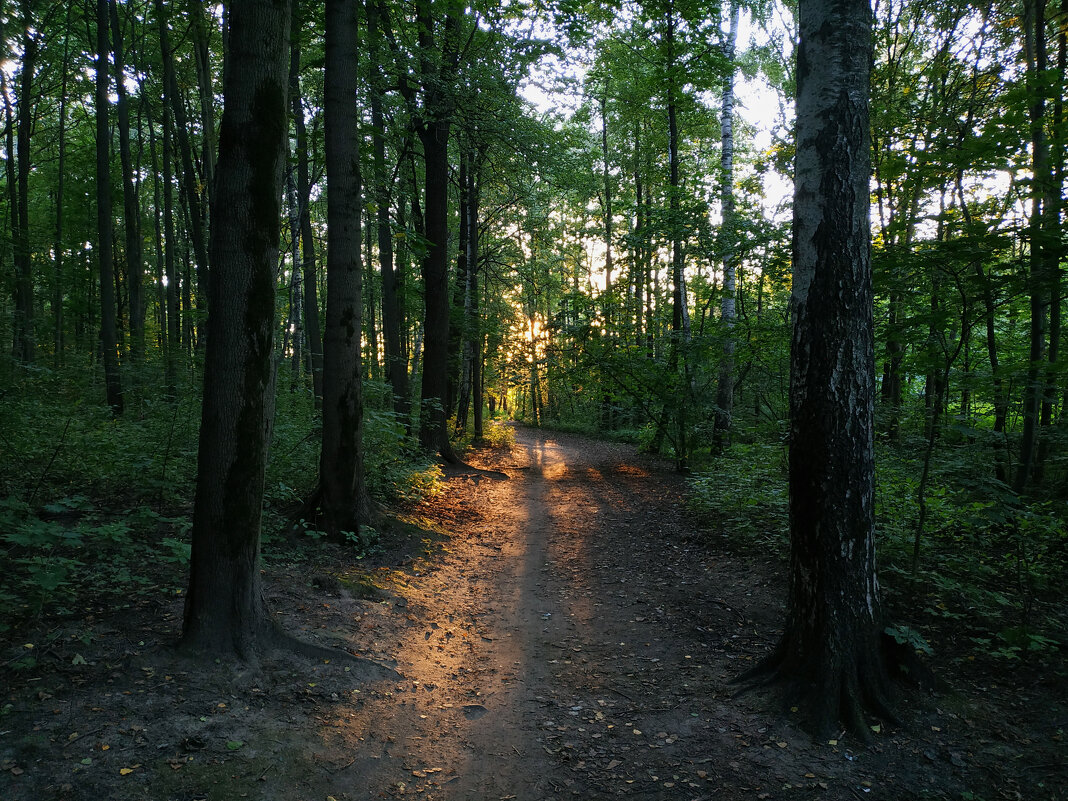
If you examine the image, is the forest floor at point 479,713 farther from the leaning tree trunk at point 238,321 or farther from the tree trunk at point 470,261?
the tree trunk at point 470,261

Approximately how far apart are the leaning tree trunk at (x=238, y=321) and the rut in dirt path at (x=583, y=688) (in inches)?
50.4

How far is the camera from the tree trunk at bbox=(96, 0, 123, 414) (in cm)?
1277

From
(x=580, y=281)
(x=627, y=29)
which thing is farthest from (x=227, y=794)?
(x=580, y=281)

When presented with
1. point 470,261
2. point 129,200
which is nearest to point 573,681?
point 470,261

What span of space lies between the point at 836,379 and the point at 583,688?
3147 mm

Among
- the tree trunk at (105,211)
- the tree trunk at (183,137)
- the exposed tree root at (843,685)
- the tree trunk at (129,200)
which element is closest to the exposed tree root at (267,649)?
the exposed tree root at (843,685)

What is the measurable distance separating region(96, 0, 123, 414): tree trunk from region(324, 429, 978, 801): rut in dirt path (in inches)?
407

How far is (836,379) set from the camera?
3.73 metres

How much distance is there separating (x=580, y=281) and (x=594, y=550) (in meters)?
29.7

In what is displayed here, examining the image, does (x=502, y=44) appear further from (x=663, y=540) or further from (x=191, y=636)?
(x=191, y=636)

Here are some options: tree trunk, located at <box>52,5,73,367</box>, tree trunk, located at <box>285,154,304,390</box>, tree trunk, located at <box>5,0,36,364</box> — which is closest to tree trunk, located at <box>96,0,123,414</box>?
tree trunk, located at <box>52,5,73,367</box>

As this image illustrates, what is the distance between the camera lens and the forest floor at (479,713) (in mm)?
2984

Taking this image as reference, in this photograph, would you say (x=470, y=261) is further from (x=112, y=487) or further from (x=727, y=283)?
(x=112, y=487)

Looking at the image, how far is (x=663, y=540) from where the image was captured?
27.7 ft
